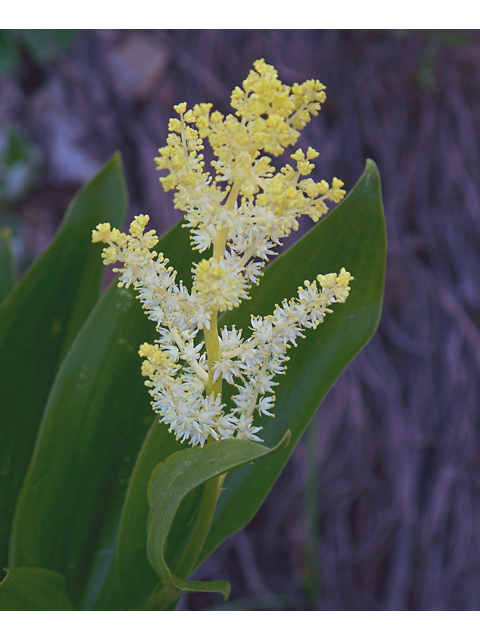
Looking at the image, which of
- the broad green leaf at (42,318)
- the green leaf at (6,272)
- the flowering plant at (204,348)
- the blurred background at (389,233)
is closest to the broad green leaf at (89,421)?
the flowering plant at (204,348)

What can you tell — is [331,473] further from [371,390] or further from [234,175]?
[234,175]

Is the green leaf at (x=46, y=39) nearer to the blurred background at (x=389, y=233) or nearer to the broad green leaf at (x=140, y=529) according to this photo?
the blurred background at (x=389, y=233)

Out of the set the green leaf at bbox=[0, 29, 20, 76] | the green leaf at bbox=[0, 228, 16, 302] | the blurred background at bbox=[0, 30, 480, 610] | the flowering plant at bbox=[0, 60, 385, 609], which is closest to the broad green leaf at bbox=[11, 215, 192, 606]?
the flowering plant at bbox=[0, 60, 385, 609]

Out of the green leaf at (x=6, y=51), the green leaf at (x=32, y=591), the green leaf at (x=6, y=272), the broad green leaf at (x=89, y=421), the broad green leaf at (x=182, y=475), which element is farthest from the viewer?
the green leaf at (x=6, y=51)

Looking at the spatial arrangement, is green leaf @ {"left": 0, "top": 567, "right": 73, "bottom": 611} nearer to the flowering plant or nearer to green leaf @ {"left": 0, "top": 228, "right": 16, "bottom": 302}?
the flowering plant

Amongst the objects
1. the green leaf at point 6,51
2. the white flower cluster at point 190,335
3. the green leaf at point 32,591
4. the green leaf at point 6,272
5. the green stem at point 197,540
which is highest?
the green leaf at point 6,51

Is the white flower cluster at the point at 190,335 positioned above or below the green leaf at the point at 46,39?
below

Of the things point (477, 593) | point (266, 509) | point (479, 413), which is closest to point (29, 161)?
point (266, 509)
